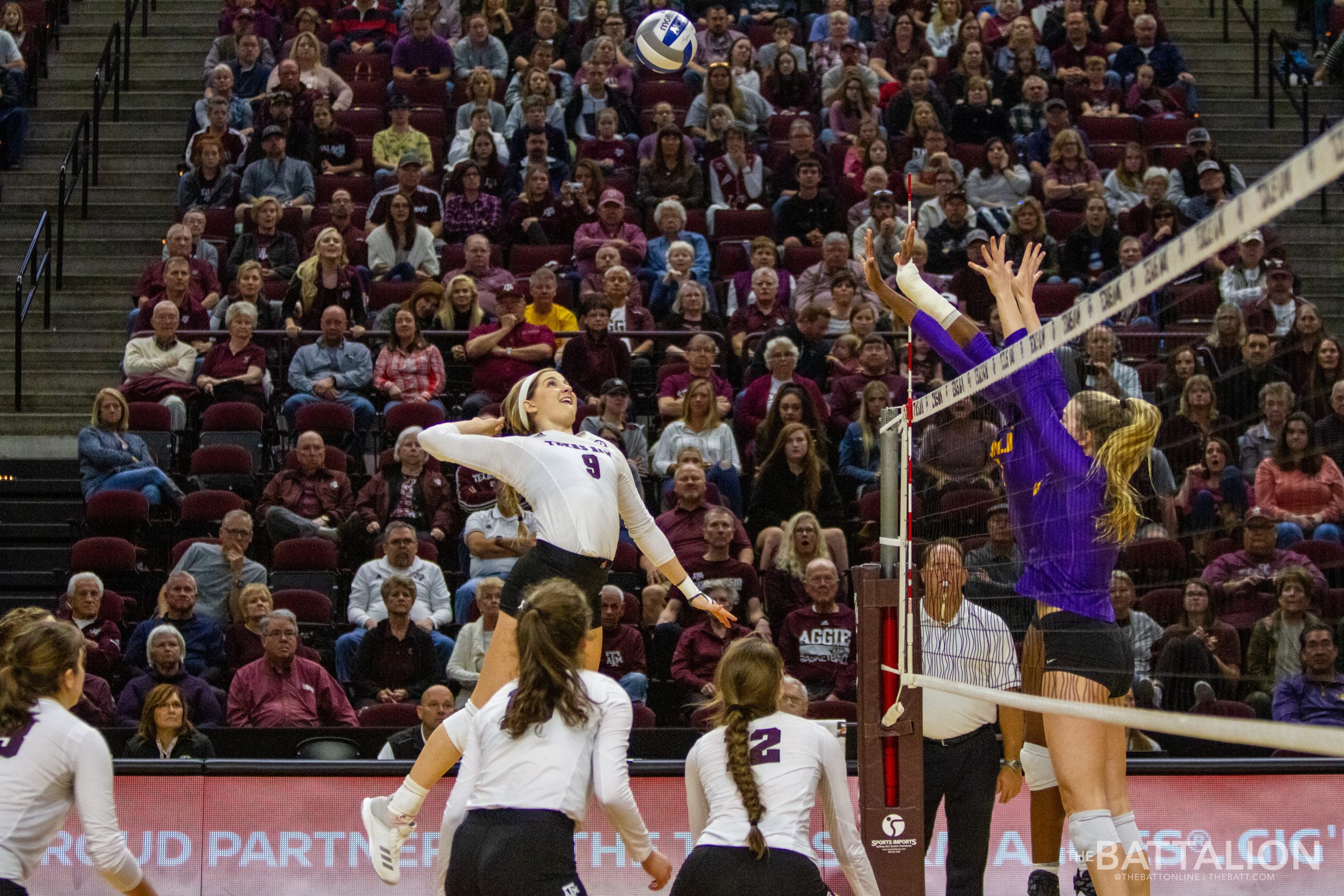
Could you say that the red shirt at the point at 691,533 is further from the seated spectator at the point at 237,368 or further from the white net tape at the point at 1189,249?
the white net tape at the point at 1189,249

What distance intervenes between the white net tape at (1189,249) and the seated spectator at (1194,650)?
3309 millimetres

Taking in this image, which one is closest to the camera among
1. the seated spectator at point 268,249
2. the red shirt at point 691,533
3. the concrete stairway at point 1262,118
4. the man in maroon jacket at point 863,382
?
the red shirt at point 691,533

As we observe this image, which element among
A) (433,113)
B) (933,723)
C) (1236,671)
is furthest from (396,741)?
(433,113)

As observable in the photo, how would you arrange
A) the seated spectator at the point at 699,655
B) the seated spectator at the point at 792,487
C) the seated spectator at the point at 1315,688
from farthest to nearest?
the seated spectator at the point at 792,487, the seated spectator at the point at 699,655, the seated spectator at the point at 1315,688

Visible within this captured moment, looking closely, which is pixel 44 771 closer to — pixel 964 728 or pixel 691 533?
pixel 964 728

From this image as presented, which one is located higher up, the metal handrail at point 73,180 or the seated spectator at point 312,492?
the metal handrail at point 73,180

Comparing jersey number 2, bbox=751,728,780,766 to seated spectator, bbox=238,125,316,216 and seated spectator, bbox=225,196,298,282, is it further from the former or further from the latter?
seated spectator, bbox=238,125,316,216

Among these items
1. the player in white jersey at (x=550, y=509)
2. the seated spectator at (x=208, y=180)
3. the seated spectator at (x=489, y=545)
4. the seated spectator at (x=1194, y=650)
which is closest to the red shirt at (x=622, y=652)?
the seated spectator at (x=489, y=545)

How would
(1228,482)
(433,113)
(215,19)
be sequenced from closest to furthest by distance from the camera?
(1228,482)
(433,113)
(215,19)

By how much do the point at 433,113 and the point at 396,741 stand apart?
892 centimetres

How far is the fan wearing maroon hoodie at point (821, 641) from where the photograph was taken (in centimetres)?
1037

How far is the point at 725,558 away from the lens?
36.5 feet

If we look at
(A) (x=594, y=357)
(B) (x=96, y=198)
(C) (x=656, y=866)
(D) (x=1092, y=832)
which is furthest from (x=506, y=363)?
(D) (x=1092, y=832)

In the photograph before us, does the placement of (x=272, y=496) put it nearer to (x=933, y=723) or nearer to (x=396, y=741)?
(x=396, y=741)
